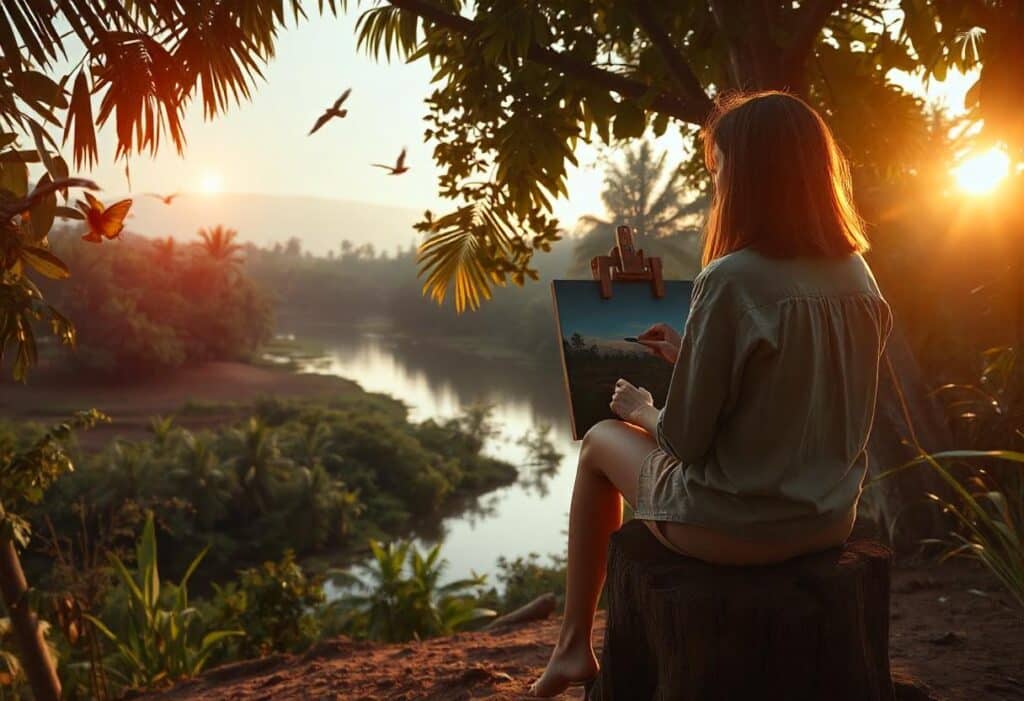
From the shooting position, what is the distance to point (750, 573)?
61.6 inches

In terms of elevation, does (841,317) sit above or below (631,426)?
above

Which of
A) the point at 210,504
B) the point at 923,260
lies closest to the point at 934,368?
the point at 923,260

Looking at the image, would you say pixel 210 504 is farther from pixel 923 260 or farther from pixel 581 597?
pixel 581 597

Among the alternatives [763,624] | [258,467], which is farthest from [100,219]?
[258,467]

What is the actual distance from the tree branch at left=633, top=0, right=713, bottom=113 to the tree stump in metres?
1.75

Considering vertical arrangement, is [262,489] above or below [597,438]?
below

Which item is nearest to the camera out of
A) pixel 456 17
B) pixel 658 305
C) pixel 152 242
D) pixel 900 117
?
pixel 658 305

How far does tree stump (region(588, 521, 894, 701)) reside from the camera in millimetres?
1519

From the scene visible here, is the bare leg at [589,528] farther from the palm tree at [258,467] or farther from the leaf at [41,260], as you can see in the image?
the palm tree at [258,467]

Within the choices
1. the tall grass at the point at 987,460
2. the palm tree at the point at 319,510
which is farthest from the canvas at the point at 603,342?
the palm tree at the point at 319,510

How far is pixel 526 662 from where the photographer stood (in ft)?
8.91

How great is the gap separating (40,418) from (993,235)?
2266 cm

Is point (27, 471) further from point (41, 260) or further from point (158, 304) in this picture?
point (158, 304)

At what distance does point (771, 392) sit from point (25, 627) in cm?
265
